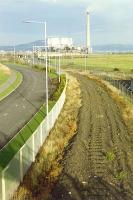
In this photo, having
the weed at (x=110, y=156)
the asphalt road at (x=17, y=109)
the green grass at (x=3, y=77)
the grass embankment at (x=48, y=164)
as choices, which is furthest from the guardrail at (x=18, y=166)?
the green grass at (x=3, y=77)

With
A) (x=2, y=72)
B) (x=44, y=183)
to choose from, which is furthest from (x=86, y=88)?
(x=44, y=183)

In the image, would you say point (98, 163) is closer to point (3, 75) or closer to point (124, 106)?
point (124, 106)

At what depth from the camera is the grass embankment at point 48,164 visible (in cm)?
1978

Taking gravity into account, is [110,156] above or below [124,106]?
above

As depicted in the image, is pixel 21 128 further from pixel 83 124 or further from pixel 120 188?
pixel 120 188

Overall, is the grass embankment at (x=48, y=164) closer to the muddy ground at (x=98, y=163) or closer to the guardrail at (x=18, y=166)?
the guardrail at (x=18, y=166)

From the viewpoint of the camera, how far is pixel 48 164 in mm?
25047

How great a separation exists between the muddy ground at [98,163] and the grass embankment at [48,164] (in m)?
0.43

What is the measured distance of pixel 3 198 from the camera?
16859 mm

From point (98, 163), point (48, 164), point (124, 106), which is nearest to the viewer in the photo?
point (48, 164)

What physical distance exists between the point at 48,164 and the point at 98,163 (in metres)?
2.58

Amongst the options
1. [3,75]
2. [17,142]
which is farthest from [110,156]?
[3,75]

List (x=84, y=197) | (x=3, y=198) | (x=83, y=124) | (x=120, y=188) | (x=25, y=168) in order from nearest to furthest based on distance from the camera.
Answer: (x=3, y=198)
(x=84, y=197)
(x=120, y=188)
(x=25, y=168)
(x=83, y=124)

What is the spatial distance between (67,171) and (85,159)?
3203 mm
